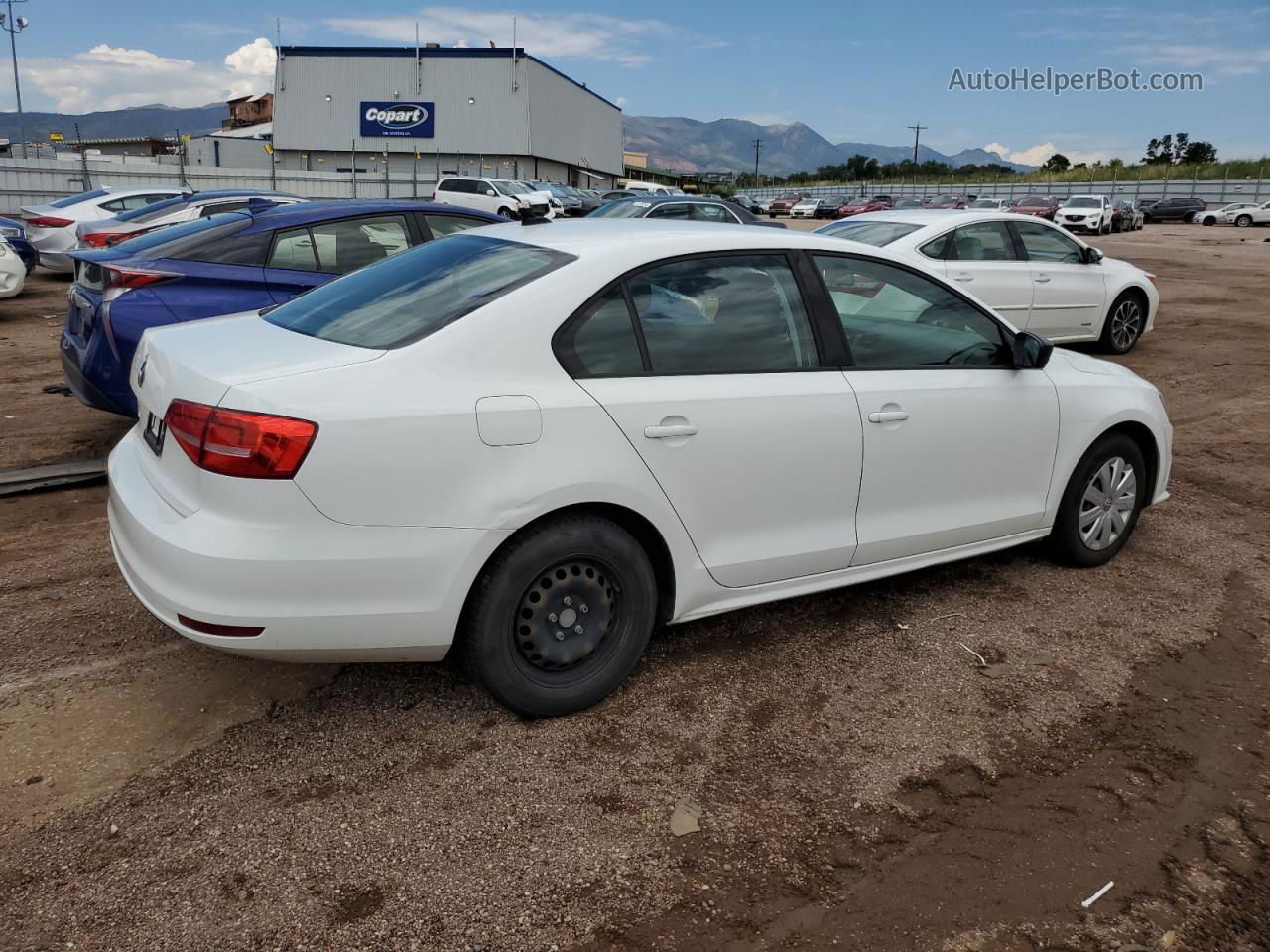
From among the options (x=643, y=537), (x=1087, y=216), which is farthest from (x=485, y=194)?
(x=643, y=537)

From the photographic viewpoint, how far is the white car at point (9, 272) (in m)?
12.1

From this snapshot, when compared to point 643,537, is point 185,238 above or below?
above

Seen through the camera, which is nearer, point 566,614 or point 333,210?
point 566,614

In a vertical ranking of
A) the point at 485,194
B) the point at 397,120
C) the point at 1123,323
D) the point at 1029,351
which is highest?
the point at 397,120

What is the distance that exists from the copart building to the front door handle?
5982 cm

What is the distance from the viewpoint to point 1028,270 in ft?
32.5

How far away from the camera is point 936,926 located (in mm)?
2477

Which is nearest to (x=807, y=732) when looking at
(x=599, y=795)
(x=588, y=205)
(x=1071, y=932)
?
(x=599, y=795)

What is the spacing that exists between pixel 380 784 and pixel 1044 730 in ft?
7.34

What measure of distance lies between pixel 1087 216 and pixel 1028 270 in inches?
1327

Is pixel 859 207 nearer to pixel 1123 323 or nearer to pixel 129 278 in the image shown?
pixel 1123 323

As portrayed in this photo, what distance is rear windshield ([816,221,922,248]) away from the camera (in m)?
9.20

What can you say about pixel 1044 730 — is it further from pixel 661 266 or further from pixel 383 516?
pixel 383 516

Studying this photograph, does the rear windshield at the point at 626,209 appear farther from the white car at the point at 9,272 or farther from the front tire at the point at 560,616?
the front tire at the point at 560,616
